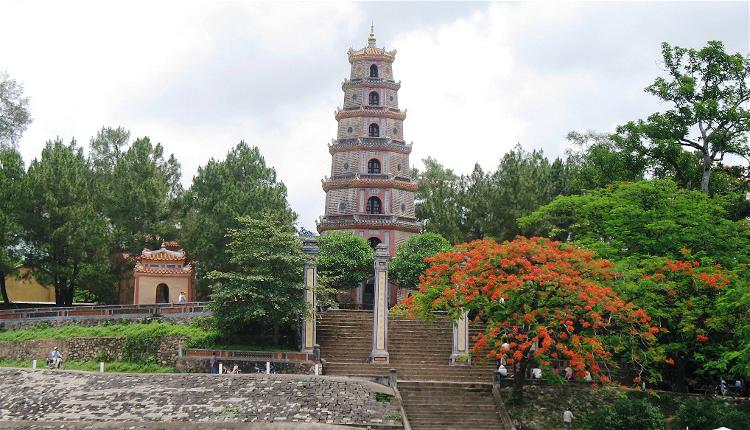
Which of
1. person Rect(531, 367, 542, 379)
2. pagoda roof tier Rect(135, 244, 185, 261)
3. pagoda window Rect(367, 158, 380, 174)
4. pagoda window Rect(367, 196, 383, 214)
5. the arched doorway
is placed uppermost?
pagoda window Rect(367, 158, 380, 174)

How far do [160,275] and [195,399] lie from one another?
14502mm

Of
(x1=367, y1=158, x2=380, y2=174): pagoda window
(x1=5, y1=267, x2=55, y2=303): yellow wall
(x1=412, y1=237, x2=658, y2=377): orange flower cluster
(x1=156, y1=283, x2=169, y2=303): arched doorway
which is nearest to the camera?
(x1=412, y1=237, x2=658, y2=377): orange flower cluster

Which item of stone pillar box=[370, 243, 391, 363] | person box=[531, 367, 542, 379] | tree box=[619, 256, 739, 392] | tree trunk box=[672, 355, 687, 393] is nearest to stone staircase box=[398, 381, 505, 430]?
person box=[531, 367, 542, 379]

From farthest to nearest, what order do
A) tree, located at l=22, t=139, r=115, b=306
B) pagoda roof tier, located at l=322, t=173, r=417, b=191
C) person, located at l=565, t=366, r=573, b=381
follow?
pagoda roof tier, located at l=322, t=173, r=417, b=191 → tree, located at l=22, t=139, r=115, b=306 → person, located at l=565, t=366, r=573, b=381

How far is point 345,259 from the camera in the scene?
38719 mm

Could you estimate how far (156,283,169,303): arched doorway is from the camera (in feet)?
132

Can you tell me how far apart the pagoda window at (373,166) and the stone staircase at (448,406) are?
18544 mm

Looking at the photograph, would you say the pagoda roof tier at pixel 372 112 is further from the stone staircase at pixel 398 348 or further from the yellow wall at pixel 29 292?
the yellow wall at pixel 29 292

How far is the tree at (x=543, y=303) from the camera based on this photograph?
24562 mm

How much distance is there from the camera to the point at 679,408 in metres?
25.6

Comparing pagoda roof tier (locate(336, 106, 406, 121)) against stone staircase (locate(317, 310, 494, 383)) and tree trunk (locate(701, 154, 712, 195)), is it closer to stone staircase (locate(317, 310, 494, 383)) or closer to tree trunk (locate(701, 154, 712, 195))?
stone staircase (locate(317, 310, 494, 383))

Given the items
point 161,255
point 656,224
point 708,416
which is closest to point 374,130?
point 161,255

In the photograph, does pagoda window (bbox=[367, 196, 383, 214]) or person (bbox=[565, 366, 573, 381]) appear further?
pagoda window (bbox=[367, 196, 383, 214])

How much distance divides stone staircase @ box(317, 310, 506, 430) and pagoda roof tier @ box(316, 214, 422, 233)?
27.9 feet
